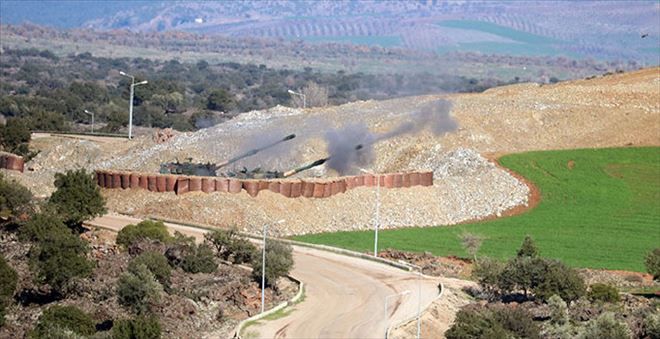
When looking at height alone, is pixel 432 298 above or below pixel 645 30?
below

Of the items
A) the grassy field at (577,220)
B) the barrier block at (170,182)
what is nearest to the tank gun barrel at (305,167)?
the barrier block at (170,182)

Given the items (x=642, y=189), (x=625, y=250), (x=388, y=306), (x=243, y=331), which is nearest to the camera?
(x=243, y=331)

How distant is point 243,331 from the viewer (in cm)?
5338

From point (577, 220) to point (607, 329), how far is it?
29.6 meters

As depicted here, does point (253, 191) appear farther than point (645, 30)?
No

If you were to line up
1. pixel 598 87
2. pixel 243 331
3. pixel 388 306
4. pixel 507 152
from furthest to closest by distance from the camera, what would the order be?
pixel 598 87 → pixel 507 152 → pixel 388 306 → pixel 243 331

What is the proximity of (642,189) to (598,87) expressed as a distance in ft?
70.3

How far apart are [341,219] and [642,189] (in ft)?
61.5

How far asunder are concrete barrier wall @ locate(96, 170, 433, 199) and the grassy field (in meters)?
4.40

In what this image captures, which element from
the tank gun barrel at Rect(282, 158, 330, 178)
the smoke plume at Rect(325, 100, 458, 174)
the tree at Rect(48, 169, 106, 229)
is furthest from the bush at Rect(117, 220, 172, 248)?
the smoke plume at Rect(325, 100, 458, 174)

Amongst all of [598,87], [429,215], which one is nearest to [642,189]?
[429,215]

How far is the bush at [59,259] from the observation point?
2263 inches

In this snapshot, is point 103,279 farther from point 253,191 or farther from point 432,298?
point 253,191

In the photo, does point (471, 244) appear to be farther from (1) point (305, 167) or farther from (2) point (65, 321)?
(2) point (65, 321)
